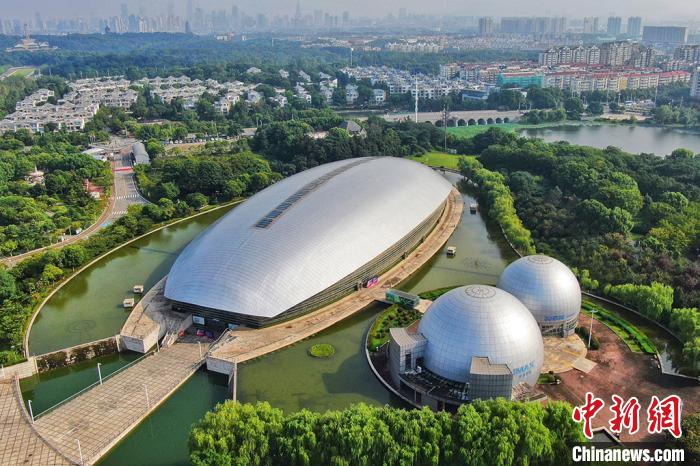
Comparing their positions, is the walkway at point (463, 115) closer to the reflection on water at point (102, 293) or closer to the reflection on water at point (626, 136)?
the reflection on water at point (626, 136)

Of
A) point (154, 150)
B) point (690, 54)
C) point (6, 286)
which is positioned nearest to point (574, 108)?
point (154, 150)

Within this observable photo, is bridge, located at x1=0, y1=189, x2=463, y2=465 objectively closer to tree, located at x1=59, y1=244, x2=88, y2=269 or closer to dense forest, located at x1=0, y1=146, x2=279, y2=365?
dense forest, located at x1=0, y1=146, x2=279, y2=365

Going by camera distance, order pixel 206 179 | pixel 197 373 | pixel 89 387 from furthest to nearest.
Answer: pixel 206 179
pixel 197 373
pixel 89 387

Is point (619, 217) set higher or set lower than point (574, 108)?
lower

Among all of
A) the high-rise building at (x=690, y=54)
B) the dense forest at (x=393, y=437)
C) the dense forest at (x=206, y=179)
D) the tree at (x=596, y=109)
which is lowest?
the dense forest at (x=393, y=437)

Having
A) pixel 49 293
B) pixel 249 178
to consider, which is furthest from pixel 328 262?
pixel 249 178

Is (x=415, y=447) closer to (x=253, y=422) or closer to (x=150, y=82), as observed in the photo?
(x=253, y=422)

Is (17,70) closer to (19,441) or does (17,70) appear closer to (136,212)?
(136,212)

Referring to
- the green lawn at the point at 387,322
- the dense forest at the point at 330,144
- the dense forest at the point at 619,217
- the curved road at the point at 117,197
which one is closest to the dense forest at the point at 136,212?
the curved road at the point at 117,197
